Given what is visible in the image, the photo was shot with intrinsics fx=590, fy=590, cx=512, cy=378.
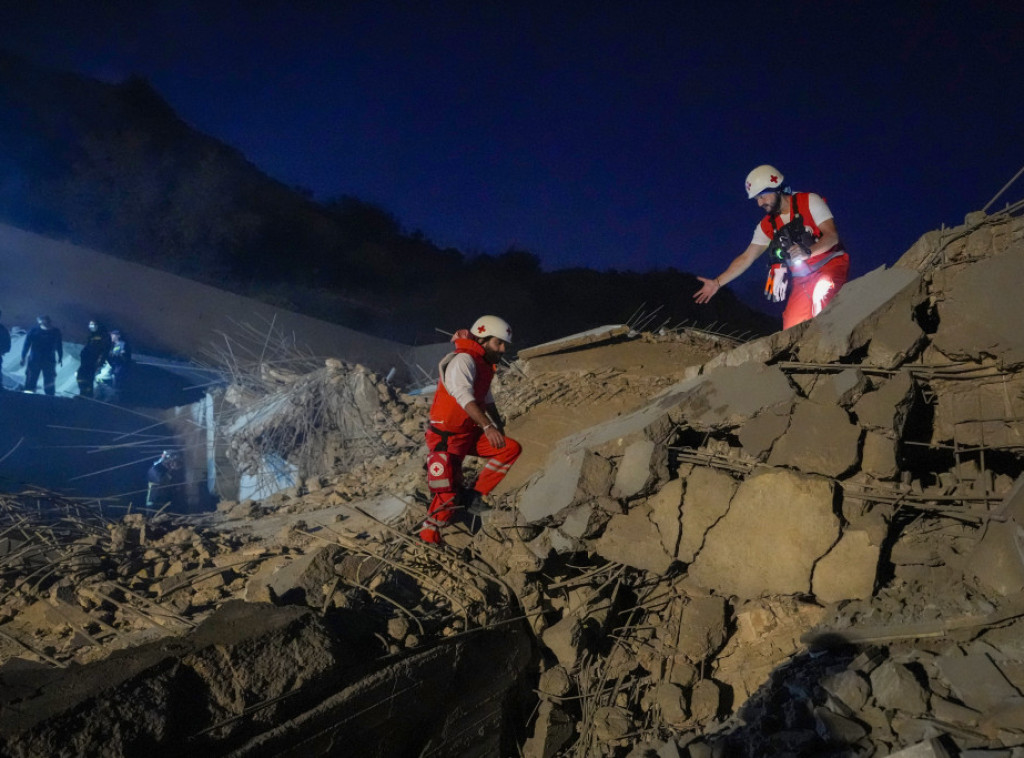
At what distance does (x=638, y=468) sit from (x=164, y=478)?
953 centimetres

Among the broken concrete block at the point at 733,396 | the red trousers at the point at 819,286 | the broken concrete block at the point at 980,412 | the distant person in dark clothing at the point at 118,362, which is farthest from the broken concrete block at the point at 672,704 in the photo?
the distant person in dark clothing at the point at 118,362

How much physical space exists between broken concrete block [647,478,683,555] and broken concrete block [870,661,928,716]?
1227mm

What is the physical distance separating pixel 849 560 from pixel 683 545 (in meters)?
0.83

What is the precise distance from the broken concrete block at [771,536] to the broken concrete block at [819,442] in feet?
0.24

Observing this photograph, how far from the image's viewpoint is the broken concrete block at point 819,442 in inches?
115

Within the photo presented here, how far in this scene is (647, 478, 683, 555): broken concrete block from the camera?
11.1ft

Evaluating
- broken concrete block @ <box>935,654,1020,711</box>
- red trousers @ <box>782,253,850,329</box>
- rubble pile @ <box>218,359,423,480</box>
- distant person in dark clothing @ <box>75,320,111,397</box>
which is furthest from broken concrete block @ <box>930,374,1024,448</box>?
distant person in dark clothing @ <box>75,320,111,397</box>

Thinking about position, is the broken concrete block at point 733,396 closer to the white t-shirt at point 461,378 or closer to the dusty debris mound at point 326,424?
the white t-shirt at point 461,378

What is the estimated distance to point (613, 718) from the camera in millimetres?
3320

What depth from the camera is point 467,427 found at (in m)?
5.20

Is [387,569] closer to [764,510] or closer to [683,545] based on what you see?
[683,545]

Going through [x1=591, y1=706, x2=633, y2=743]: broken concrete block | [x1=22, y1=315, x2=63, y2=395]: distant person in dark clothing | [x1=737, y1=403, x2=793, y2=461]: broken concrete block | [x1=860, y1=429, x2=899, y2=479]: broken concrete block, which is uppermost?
[x1=22, y1=315, x2=63, y2=395]: distant person in dark clothing

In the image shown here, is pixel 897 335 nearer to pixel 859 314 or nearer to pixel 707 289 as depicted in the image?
pixel 859 314

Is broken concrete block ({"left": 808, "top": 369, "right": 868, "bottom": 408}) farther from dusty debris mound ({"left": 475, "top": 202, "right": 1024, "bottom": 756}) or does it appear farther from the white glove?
the white glove
